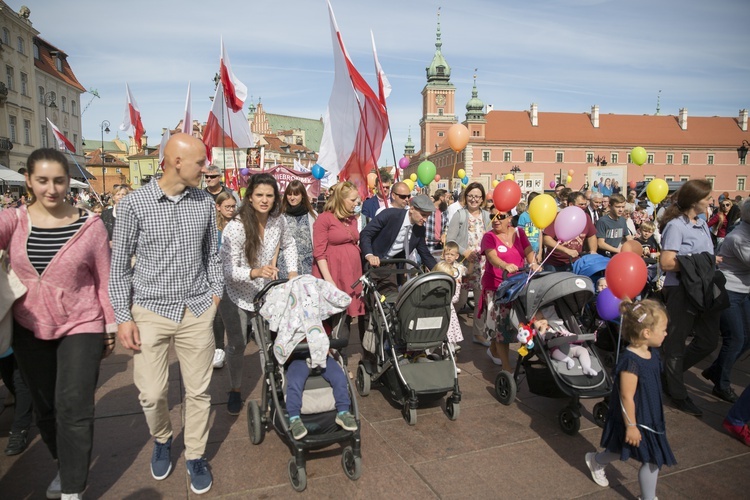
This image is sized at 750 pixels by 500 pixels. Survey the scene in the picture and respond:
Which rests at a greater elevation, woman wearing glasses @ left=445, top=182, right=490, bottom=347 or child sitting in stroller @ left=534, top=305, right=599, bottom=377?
woman wearing glasses @ left=445, top=182, right=490, bottom=347

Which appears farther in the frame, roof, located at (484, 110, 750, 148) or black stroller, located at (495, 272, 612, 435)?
roof, located at (484, 110, 750, 148)

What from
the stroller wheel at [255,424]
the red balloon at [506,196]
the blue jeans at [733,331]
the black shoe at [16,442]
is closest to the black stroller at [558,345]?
the blue jeans at [733,331]

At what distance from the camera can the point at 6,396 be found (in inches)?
177

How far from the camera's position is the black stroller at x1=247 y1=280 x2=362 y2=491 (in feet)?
10.4

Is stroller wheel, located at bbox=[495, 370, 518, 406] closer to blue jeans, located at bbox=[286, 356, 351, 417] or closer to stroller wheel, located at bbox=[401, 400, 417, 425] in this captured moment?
stroller wheel, located at bbox=[401, 400, 417, 425]

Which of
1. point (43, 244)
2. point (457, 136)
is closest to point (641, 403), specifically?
point (43, 244)

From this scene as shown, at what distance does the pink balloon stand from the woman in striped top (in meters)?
4.16

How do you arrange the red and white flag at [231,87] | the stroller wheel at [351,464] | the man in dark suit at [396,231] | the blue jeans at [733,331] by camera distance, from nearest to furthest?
the stroller wheel at [351,464], the blue jeans at [733,331], the man in dark suit at [396,231], the red and white flag at [231,87]

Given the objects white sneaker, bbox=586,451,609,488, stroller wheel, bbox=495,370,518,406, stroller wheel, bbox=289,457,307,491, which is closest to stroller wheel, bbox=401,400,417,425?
stroller wheel, bbox=495,370,518,406

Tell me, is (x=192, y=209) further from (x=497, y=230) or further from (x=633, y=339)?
(x=497, y=230)

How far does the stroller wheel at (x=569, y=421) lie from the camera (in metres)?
3.91

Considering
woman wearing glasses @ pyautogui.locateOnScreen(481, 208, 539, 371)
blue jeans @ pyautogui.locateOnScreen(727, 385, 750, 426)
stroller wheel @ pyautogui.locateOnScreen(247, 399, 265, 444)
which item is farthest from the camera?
woman wearing glasses @ pyautogui.locateOnScreen(481, 208, 539, 371)

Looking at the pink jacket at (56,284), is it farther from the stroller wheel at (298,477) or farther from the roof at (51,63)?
the roof at (51,63)

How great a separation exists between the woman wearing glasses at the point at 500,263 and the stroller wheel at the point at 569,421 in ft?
3.04
